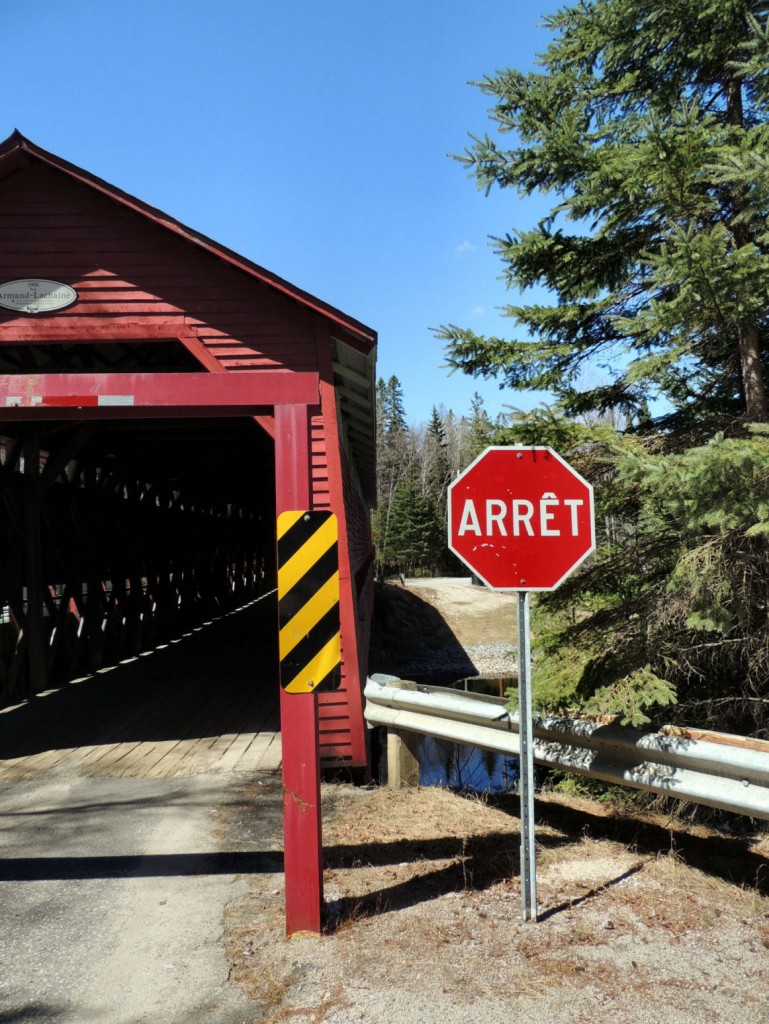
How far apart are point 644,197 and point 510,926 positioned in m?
5.03

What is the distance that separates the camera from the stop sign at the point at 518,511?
3771mm

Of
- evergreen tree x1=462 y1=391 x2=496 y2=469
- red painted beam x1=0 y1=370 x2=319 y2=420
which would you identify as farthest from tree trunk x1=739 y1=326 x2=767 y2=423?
red painted beam x1=0 y1=370 x2=319 y2=420

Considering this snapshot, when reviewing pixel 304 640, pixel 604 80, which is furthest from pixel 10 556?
pixel 604 80

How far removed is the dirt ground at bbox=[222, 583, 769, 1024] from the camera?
287 cm

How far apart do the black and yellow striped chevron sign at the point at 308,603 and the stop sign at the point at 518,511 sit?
2.24ft

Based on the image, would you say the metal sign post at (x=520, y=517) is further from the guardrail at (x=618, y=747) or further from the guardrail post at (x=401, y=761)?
the guardrail post at (x=401, y=761)

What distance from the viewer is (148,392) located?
12.3ft

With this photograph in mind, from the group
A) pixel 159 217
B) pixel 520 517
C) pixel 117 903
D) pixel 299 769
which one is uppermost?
pixel 159 217

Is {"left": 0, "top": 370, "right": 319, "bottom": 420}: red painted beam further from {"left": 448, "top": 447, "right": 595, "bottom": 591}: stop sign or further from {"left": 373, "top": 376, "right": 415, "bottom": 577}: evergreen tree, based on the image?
{"left": 373, "top": 376, "right": 415, "bottom": 577}: evergreen tree

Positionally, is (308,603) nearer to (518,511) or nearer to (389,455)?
(518,511)

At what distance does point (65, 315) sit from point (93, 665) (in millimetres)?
7220

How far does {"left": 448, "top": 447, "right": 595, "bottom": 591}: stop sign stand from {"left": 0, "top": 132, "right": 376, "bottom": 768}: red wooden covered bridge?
803mm

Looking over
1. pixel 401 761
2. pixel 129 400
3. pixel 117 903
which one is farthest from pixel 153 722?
pixel 129 400

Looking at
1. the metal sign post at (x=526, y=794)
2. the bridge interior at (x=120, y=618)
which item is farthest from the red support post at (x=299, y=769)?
the bridge interior at (x=120, y=618)
